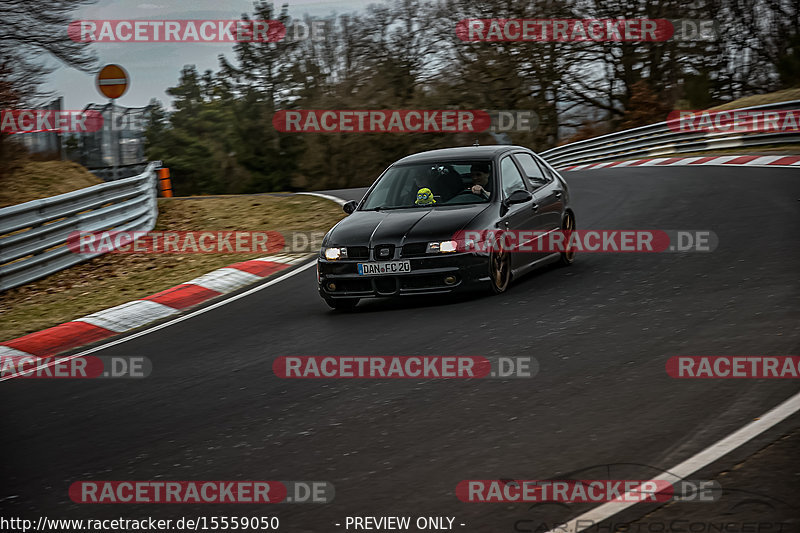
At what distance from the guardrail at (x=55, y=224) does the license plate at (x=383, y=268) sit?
5.31 m

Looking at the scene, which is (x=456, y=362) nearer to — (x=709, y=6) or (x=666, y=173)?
(x=666, y=173)

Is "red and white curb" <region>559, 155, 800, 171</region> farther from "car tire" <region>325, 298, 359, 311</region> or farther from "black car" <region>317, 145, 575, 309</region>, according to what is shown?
"car tire" <region>325, 298, 359, 311</region>

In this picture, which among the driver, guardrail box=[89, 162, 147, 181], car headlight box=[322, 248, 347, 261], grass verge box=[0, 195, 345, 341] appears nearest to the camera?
car headlight box=[322, 248, 347, 261]

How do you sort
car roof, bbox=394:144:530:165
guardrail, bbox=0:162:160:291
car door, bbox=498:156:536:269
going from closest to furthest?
car door, bbox=498:156:536:269 → car roof, bbox=394:144:530:165 → guardrail, bbox=0:162:160:291

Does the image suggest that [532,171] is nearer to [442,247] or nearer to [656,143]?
[442,247]

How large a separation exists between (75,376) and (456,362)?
3.10 metres

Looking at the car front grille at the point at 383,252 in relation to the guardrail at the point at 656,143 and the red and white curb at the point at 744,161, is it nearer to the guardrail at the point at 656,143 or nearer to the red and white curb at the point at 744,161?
the red and white curb at the point at 744,161

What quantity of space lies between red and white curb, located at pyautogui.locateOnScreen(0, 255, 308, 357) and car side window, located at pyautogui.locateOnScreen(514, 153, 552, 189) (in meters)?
3.60

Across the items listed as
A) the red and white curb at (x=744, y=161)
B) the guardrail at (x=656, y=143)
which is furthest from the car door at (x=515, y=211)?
the guardrail at (x=656, y=143)

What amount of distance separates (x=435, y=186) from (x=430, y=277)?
138cm

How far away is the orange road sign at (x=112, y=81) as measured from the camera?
51.8 ft

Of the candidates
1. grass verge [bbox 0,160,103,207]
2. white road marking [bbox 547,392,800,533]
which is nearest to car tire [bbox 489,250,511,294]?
white road marking [bbox 547,392,800,533]

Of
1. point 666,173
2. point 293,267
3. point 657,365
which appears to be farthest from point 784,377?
point 666,173

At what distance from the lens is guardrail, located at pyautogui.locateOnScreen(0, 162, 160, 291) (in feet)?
40.8
